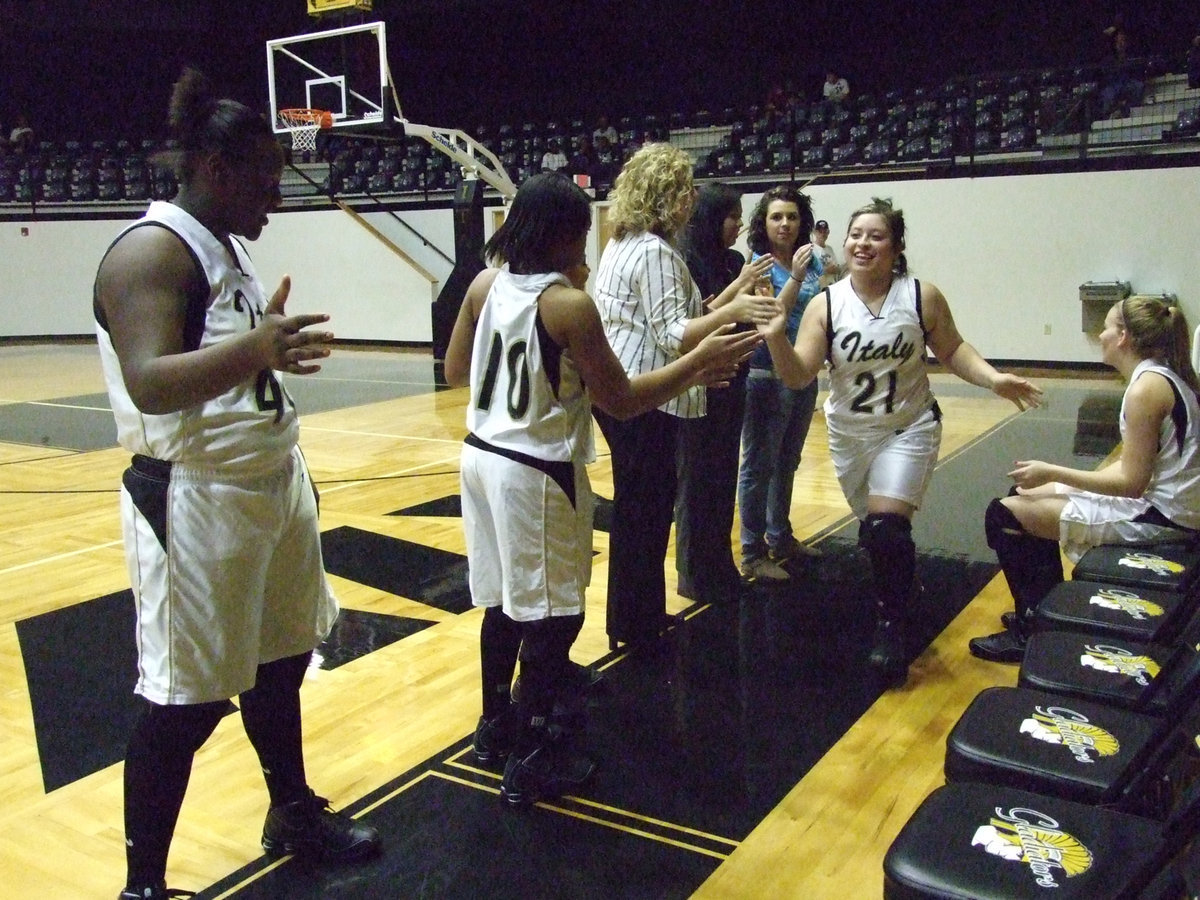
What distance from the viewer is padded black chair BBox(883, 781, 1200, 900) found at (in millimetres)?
1502

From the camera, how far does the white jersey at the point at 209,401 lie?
189 centimetres

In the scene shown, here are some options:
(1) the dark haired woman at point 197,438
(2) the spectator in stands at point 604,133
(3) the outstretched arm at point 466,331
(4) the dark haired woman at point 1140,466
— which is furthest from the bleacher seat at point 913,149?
(1) the dark haired woman at point 197,438

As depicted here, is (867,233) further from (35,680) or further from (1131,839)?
(35,680)

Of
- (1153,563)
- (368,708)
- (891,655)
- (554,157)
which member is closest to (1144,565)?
(1153,563)

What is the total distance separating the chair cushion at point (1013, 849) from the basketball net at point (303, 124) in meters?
11.7

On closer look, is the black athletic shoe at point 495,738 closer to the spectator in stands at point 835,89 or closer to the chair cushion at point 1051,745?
the chair cushion at point 1051,745

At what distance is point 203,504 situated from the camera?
1.96 m

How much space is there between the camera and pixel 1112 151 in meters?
11.3

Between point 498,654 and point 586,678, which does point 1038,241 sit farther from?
point 498,654

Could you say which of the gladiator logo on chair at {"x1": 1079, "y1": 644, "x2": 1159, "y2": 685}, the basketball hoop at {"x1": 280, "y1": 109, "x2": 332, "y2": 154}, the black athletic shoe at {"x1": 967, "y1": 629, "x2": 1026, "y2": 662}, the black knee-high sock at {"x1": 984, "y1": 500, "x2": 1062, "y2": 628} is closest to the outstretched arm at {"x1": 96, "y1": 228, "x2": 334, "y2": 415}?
the gladiator logo on chair at {"x1": 1079, "y1": 644, "x2": 1159, "y2": 685}

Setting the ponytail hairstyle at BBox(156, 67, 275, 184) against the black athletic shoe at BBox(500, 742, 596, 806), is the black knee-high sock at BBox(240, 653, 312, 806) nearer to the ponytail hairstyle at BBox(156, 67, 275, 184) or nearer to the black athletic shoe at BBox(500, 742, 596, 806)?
the black athletic shoe at BBox(500, 742, 596, 806)

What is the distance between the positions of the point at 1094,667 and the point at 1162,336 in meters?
1.23

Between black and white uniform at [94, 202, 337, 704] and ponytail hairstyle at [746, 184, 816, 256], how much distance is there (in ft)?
9.14

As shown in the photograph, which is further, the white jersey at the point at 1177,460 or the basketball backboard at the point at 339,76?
the basketball backboard at the point at 339,76
